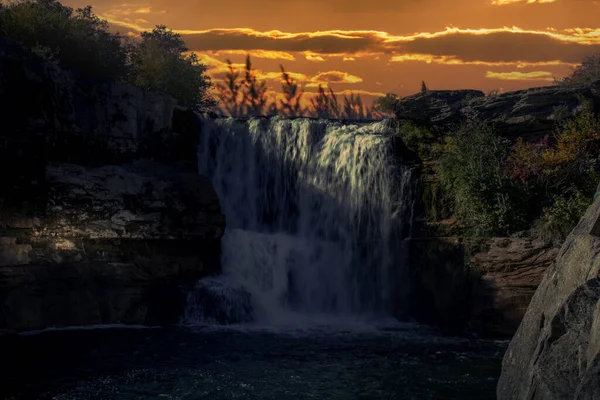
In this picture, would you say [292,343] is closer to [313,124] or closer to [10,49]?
[313,124]

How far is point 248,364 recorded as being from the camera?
18.6 meters

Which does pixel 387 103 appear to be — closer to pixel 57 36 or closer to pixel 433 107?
pixel 433 107

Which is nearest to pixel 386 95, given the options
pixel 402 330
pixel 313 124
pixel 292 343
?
pixel 313 124

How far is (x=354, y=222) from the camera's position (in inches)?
1046

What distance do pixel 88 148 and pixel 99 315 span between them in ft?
19.6

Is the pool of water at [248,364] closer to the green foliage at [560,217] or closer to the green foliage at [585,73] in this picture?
the green foliage at [560,217]

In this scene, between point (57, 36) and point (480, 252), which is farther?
point (57, 36)

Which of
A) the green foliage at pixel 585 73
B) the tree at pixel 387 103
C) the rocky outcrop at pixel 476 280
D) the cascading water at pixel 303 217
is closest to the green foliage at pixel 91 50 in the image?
the cascading water at pixel 303 217

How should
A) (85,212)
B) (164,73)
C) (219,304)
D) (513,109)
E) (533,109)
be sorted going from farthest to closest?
(164,73)
(513,109)
(533,109)
(219,304)
(85,212)

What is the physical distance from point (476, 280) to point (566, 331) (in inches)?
480

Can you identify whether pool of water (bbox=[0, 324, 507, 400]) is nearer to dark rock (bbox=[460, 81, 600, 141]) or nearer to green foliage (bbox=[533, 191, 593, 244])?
green foliage (bbox=[533, 191, 593, 244])

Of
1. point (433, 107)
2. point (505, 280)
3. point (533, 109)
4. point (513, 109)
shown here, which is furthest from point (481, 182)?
point (433, 107)

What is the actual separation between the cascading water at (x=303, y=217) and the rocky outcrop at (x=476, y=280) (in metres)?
1.31

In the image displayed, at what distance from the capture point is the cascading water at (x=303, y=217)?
25.4 meters
